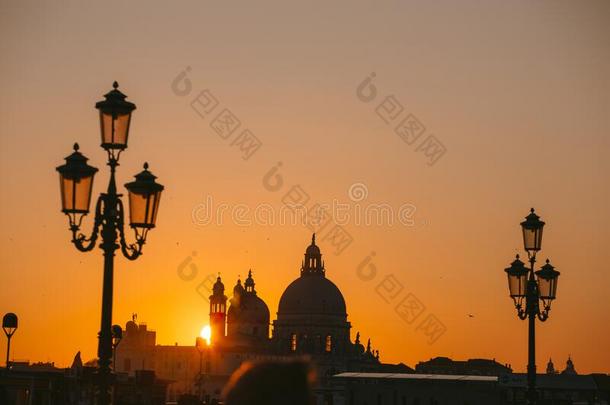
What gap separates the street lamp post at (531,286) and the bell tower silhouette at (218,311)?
123022 millimetres

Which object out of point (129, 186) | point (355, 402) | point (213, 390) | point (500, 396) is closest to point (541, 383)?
point (500, 396)

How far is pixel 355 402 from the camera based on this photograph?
11444 cm

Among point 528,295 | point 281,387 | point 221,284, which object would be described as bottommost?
point 281,387

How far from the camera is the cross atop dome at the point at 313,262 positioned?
164 m

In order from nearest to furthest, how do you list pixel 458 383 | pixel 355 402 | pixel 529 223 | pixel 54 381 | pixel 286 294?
pixel 529 223, pixel 54 381, pixel 458 383, pixel 355 402, pixel 286 294

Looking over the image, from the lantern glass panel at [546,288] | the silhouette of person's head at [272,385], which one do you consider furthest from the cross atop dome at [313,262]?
the silhouette of person's head at [272,385]

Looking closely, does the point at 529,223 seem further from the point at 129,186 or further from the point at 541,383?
the point at 541,383

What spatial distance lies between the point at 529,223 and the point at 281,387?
1943 cm

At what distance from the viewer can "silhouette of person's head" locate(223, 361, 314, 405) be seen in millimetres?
8180

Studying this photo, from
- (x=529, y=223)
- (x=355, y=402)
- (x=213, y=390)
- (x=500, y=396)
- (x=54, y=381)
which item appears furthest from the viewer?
(x=213, y=390)

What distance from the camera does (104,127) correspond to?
17.4 meters

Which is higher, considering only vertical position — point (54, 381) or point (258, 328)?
point (258, 328)

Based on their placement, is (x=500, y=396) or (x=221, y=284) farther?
(x=221, y=284)

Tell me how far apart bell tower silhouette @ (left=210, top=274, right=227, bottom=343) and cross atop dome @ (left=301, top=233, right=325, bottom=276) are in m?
13.0
